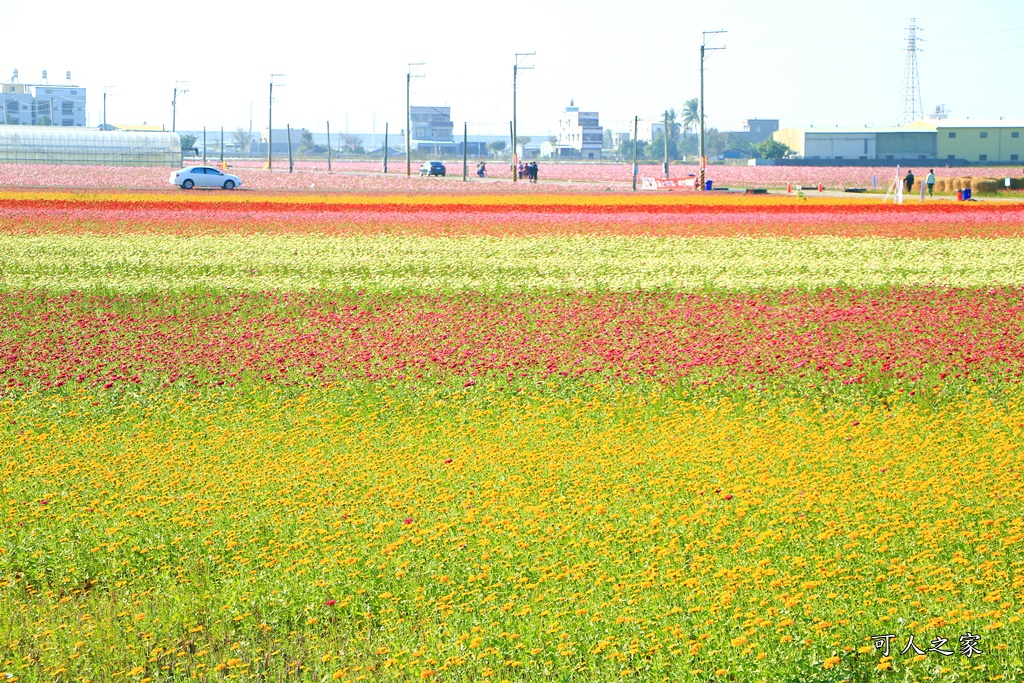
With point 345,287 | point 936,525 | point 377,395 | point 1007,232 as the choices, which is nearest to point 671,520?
point 936,525

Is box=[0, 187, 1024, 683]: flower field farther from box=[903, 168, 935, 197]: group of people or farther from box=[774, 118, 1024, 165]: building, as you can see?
box=[774, 118, 1024, 165]: building

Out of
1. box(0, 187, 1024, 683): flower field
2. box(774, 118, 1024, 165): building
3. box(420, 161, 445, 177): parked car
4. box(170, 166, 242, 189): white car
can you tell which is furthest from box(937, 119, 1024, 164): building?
box(0, 187, 1024, 683): flower field

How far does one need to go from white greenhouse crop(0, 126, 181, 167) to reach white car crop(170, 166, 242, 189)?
3573cm

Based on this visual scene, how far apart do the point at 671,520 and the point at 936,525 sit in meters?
2.10

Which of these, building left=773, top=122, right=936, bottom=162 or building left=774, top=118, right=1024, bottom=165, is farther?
building left=773, top=122, right=936, bottom=162

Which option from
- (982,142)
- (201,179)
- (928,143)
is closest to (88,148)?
(201,179)

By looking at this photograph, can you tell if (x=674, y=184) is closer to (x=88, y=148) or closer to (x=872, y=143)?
(x=88, y=148)

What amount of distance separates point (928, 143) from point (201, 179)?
314 ft

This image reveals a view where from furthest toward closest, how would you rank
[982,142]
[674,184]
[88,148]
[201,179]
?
[982,142] → [88,148] → [674,184] → [201,179]

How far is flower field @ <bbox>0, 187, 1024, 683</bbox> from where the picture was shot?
8133 mm

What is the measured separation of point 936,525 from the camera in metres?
9.73

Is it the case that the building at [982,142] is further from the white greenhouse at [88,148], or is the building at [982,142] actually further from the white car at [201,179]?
the white car at [201,179]

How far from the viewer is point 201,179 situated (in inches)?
2461

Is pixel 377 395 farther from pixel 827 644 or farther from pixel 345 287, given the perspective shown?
pixel 827 644
